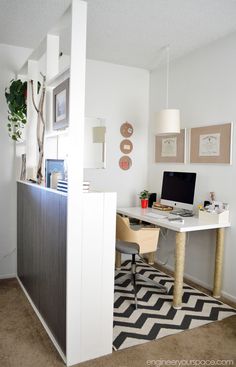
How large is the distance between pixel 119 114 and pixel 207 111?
4.00 feet

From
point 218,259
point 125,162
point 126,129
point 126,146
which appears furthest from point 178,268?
point 126,129

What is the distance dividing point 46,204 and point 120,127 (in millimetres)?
2033

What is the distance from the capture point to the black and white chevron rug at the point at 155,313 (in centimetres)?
245

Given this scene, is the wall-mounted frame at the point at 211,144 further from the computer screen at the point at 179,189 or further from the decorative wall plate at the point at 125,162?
the decorative wall plate at the point at 125,162

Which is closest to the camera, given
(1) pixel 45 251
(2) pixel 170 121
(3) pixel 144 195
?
(1) pixel 45 251

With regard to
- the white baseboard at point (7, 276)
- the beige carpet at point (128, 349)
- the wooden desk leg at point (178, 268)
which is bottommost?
the beige carpet at point (128, 349)

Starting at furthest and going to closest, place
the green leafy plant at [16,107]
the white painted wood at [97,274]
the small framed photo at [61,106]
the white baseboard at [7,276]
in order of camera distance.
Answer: the white baseboard at [7,276] → the green leafy plant at [16,107] → the small framed photo at [61,106] → the white painted wood at [97,274]

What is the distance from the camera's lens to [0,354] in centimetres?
216

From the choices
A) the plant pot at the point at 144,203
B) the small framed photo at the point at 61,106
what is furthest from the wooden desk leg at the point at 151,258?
the small framed photo at the point at 61,106

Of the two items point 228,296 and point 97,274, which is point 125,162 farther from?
point 97,274

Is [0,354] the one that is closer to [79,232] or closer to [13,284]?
[79,232]

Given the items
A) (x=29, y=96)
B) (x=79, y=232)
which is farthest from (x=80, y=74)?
(x=29, y=96)

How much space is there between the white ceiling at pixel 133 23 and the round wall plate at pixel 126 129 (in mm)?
894

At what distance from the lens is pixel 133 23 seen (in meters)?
2.88
